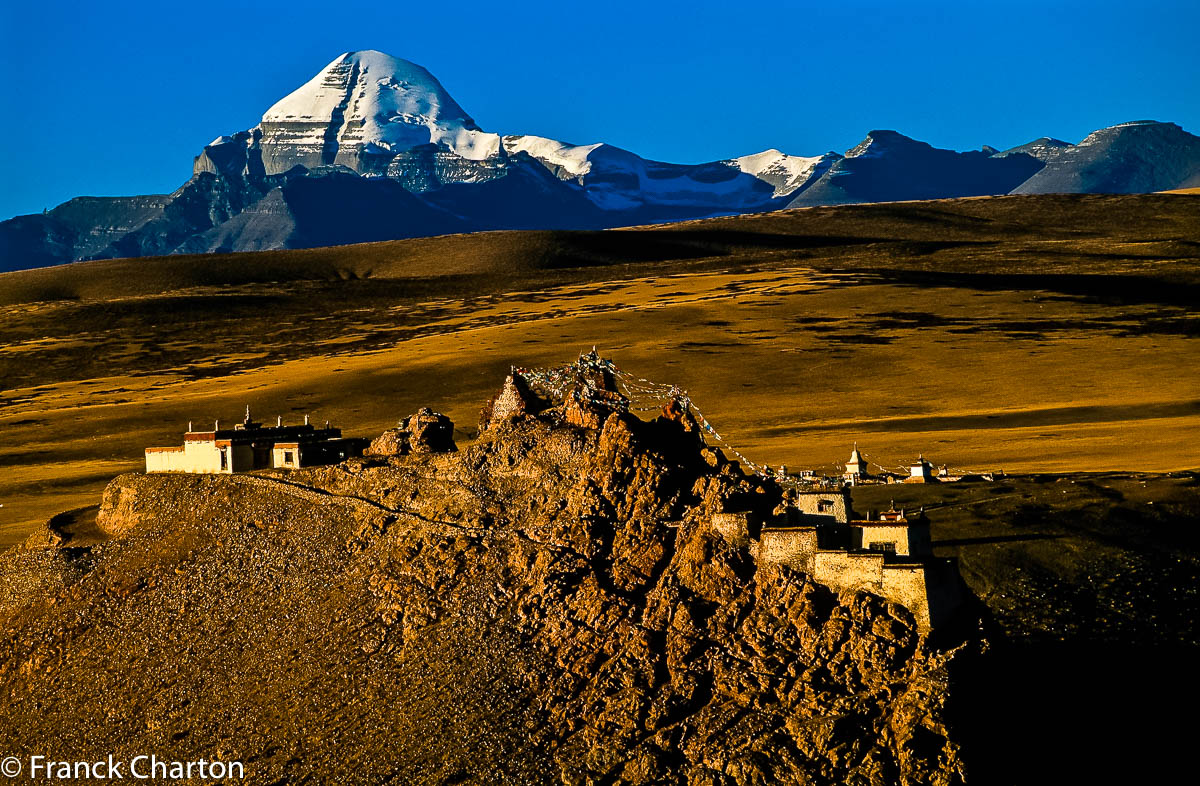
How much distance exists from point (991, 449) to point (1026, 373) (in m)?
43.0

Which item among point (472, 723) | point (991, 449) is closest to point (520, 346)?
point (991, 449)

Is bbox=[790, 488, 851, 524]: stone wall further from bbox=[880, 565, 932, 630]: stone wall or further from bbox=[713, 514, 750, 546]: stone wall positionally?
bbox=[880, 565, 932, 630]: stone wall

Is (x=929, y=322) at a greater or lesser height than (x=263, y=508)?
lesser

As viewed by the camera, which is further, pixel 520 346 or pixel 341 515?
pixel 520 346

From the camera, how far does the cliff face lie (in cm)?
4697

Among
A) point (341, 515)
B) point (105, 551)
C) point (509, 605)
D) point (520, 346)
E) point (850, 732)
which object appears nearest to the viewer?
point (850, 732)

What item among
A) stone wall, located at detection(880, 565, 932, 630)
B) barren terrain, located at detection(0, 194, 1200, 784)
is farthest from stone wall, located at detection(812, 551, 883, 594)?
barren terrain, located at detection(0, 194, 1200, 784)

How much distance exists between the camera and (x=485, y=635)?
55.4 meters

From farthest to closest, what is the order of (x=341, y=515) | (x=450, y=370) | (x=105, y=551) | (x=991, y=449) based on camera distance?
(x=450, y=370) → (x=991, y=449) → (x=105, y=551) → (x=341, y=515)

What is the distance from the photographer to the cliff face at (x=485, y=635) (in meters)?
47.0

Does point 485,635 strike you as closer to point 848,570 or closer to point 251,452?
point 848,570

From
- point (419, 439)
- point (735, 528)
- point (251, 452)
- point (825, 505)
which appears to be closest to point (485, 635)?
point (735, 528)

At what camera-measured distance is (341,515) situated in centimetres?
6581

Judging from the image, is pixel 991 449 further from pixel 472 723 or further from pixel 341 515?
pixel 472 723
